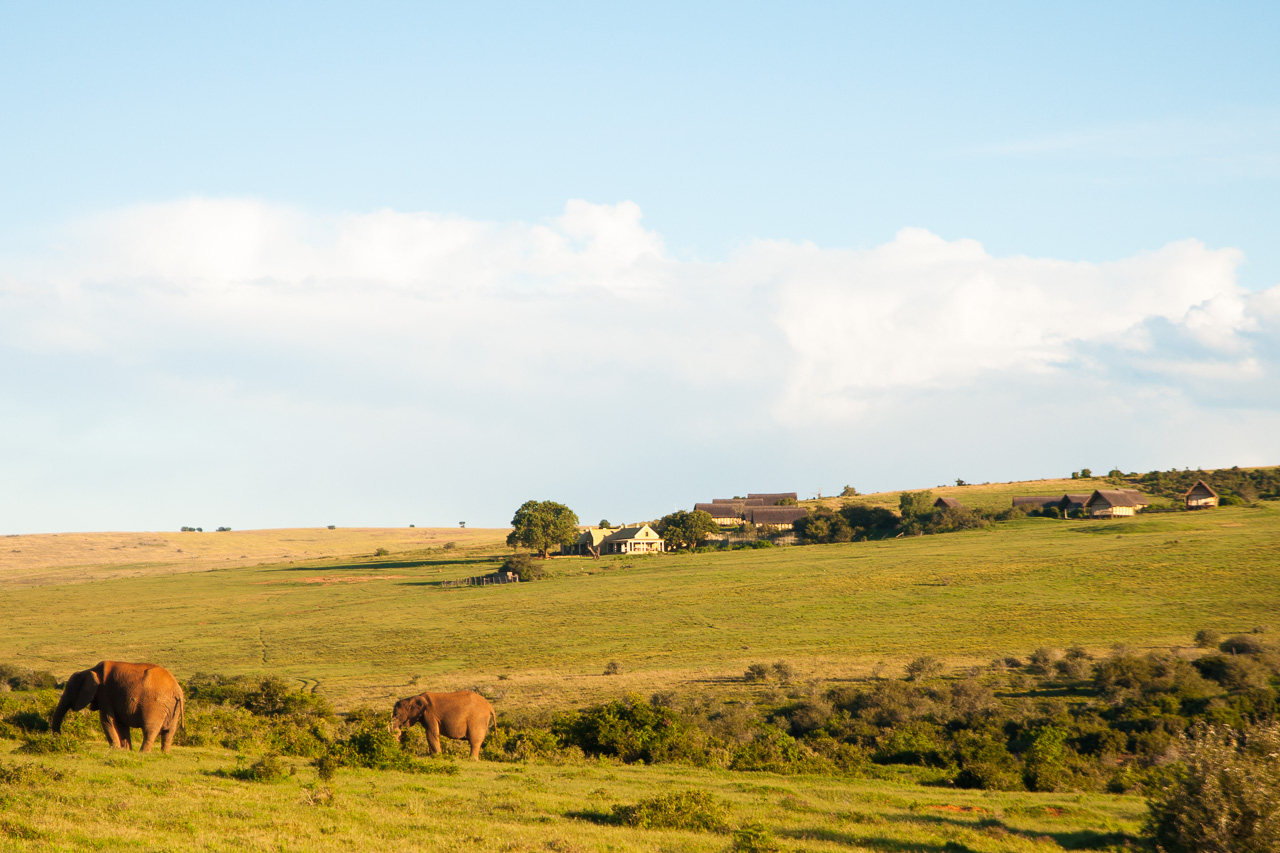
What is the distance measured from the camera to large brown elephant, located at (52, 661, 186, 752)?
19234 millimetres

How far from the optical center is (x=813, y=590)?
72250mm

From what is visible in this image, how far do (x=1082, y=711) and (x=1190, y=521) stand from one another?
7082cm

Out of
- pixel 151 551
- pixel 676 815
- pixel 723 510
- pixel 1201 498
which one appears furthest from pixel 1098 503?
pixel 151 551

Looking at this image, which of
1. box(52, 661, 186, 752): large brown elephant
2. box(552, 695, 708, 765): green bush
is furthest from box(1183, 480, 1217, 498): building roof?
box(52, 661, 186, 752): large brown elephant

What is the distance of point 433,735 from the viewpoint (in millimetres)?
24328

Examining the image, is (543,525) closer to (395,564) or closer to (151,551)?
(395,564)

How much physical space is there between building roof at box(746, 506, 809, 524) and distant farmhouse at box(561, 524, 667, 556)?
48.9 ft

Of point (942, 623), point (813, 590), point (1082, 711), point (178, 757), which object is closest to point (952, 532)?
point (813, 590)

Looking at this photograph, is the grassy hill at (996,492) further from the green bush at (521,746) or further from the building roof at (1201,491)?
the green bush at (521,746)

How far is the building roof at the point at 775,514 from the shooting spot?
12725 cm

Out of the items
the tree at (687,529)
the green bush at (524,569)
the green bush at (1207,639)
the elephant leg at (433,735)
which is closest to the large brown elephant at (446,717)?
the elephant leg at (433,735)

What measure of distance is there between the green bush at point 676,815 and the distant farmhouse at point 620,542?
10326cm

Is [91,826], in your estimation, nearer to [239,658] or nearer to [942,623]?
[239,658]

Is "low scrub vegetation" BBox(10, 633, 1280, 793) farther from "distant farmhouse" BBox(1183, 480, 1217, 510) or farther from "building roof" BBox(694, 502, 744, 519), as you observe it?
"building roof" BBox(694, 502, 744, 519)
